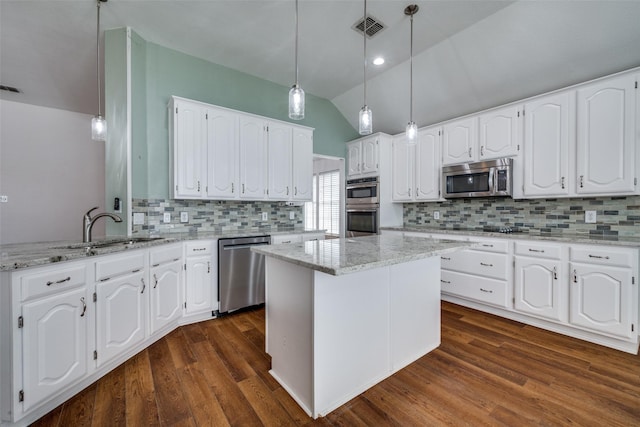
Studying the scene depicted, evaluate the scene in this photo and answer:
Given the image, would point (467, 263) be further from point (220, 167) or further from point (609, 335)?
point (220, 167)

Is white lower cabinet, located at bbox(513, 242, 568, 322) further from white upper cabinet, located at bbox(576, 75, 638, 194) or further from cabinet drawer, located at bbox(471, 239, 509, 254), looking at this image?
white upper cabinet, located at bbox(576, 75, 638, 194)

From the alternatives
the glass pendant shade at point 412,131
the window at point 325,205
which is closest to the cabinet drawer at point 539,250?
the glass pendant shade at point 412,131

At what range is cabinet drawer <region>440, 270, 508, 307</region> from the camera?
2998 millimetres

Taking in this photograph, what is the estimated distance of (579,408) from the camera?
5.33 feet

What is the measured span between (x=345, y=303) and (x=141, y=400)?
1423 millimetres

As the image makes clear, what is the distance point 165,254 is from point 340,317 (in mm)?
1807

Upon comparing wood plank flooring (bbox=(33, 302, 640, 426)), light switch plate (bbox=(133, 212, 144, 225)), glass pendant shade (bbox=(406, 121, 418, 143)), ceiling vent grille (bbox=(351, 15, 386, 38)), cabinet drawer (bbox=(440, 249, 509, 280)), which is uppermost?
ceiling vent grille (bbox=(351, 15, 386, 38))

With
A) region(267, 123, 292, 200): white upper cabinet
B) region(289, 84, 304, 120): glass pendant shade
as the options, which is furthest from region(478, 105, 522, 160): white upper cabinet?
region(289, 84, 304, 120): glass pendant shade

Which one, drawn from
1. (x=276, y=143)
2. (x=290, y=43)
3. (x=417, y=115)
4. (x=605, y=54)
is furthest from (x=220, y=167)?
(x=605, y=54)

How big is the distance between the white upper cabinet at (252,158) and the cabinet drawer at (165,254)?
1.00 meters

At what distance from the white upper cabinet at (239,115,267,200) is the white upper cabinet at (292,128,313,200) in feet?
1.54

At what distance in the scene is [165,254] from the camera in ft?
8.21

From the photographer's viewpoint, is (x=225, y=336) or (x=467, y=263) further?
(x=467, y=263)

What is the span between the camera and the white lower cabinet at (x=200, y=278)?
2803 millimetres
